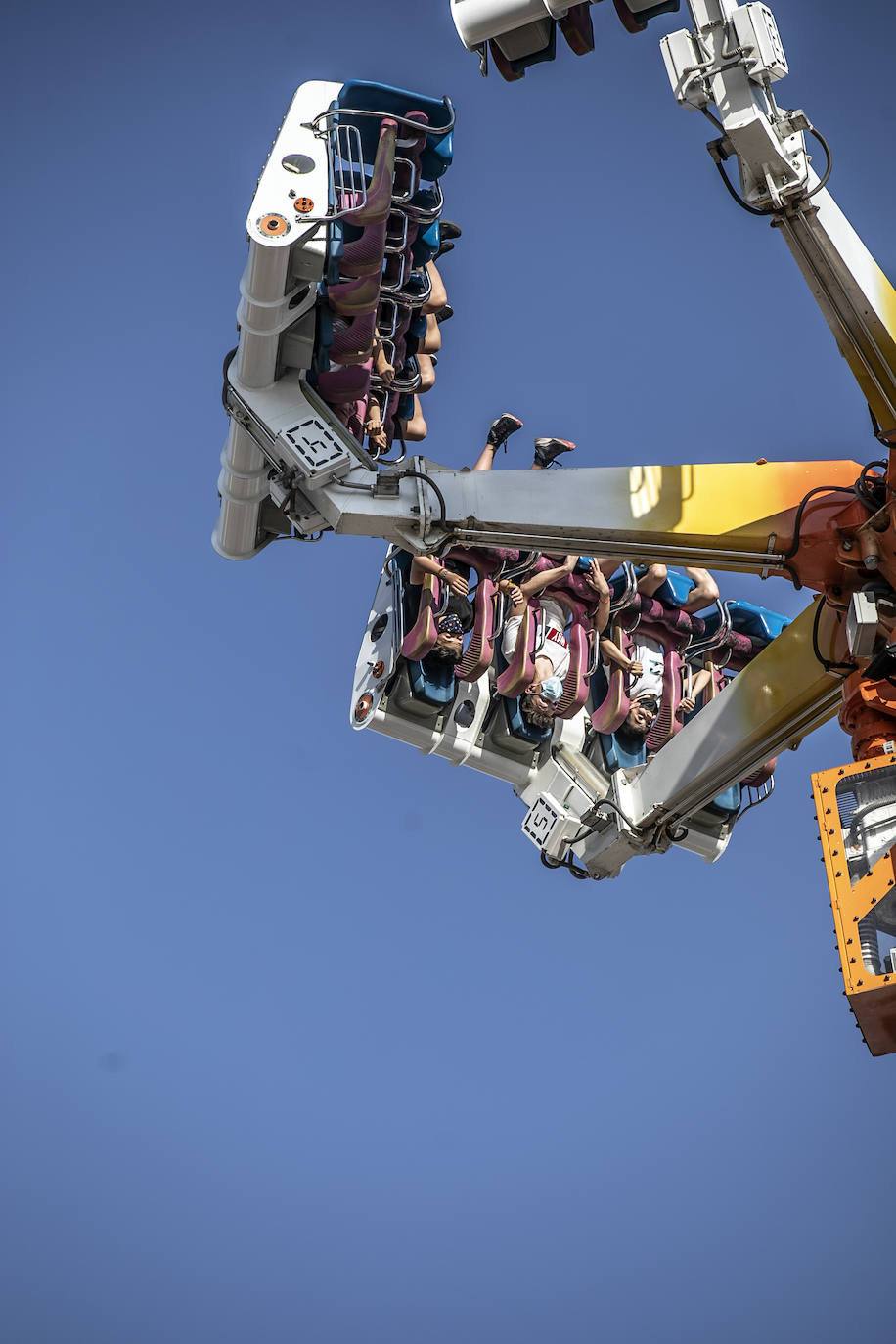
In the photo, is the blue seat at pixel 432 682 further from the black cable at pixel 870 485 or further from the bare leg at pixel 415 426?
the black cable at pixel 870 485

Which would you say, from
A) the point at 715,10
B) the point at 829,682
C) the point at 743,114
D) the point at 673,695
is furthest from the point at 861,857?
the point at 673,695

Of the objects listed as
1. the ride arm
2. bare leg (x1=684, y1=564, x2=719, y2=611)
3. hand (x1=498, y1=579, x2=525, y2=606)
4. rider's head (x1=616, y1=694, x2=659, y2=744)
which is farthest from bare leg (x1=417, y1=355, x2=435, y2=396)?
the ride arm

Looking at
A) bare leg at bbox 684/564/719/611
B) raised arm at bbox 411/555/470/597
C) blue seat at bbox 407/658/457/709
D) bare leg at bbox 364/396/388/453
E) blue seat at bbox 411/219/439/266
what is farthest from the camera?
bare leg at bbox 684/564/719/611

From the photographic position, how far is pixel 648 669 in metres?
19.4

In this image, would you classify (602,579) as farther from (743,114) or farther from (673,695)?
(743,114)

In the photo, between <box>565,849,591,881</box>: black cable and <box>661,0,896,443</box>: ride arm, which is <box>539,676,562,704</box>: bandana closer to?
<box>565,849,591,881</box>: black cable

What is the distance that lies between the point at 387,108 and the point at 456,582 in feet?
15.6

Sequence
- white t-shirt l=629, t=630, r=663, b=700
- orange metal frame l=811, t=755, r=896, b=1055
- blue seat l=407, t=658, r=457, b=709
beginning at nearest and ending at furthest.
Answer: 1. orange metal frame l=811, t=755, r=896, b=1055
2. blue seat l=407, t=658, r=457, b=709
3. white t-shirt l=629, t=630, r=663, b=700

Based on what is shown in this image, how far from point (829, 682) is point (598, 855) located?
3.86m

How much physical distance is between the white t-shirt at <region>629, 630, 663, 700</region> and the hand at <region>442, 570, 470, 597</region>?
2717 mm

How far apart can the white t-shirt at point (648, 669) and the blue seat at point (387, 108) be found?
674 centimetres

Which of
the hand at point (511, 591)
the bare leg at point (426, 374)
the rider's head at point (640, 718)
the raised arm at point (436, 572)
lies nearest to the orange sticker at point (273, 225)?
the bare leg at point (426, 374)

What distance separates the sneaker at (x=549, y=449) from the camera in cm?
1633

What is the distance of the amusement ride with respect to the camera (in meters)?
10.9
